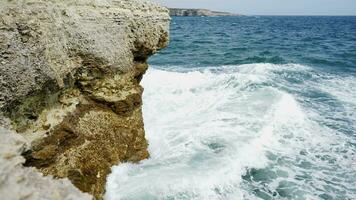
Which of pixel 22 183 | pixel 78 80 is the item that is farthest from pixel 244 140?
pixel 22 183

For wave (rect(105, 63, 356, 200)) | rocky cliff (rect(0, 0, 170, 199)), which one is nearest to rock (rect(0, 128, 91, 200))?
rocky cliff (rect(0, 0, 170, 199))

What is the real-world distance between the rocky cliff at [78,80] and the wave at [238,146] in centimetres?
64

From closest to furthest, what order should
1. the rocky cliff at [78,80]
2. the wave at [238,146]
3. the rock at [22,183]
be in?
the rock at [22,183] < the rocky cliff at [78,80] < the wave at [238,146]

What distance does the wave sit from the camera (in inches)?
235

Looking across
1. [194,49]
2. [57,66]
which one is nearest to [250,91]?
[57,66]

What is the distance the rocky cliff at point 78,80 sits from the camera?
4.03 m

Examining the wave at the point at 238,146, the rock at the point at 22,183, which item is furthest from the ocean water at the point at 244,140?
the rock at the point at 22,183

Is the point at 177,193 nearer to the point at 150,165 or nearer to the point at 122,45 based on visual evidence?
the point at 150,165

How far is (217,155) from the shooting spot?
23.4ft

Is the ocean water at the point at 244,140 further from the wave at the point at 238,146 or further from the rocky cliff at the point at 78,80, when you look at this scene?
the rocky cliff at the point at 78,80

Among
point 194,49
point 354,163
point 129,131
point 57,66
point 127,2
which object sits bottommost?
point 194,49

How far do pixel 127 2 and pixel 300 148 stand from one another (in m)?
4.68

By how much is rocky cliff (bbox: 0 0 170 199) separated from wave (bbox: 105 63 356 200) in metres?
0.64

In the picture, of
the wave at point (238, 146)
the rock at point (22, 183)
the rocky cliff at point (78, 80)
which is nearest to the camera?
the rock at point (22, 183)
